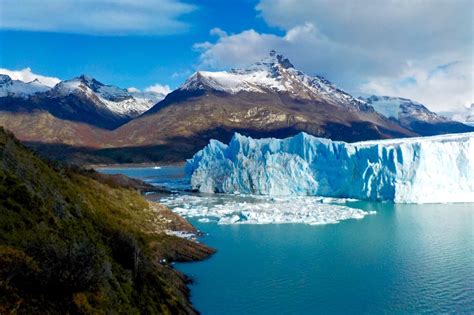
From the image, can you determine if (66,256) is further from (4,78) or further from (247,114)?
(4,78)

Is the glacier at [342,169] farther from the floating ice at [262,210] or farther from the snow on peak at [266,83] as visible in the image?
the snow on peak at [266,83]

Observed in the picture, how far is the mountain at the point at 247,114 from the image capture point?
132625 mm

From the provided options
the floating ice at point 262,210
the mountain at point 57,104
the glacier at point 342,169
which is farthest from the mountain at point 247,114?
the floating ice at point 262,210

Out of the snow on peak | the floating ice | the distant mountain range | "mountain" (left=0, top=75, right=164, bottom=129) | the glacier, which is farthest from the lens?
the snow on peak

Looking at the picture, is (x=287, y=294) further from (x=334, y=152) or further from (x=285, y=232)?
(x=334, y=152)

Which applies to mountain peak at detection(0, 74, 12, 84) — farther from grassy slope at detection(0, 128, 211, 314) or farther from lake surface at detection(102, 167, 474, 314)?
grassy slope at detection(0, 128, 211, 314)

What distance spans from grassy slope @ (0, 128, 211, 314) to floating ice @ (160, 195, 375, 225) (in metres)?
11.1

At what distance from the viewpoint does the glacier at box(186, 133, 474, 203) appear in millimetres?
40188

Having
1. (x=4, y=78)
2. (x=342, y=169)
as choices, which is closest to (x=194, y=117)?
(x=4, y=78)

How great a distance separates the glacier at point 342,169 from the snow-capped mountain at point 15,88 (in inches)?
5757

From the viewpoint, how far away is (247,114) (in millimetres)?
143125

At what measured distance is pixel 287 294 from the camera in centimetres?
1731

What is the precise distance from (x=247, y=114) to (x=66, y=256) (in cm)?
13598

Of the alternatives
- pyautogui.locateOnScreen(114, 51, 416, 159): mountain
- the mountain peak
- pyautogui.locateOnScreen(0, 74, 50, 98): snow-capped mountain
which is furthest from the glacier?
the mountain peak
